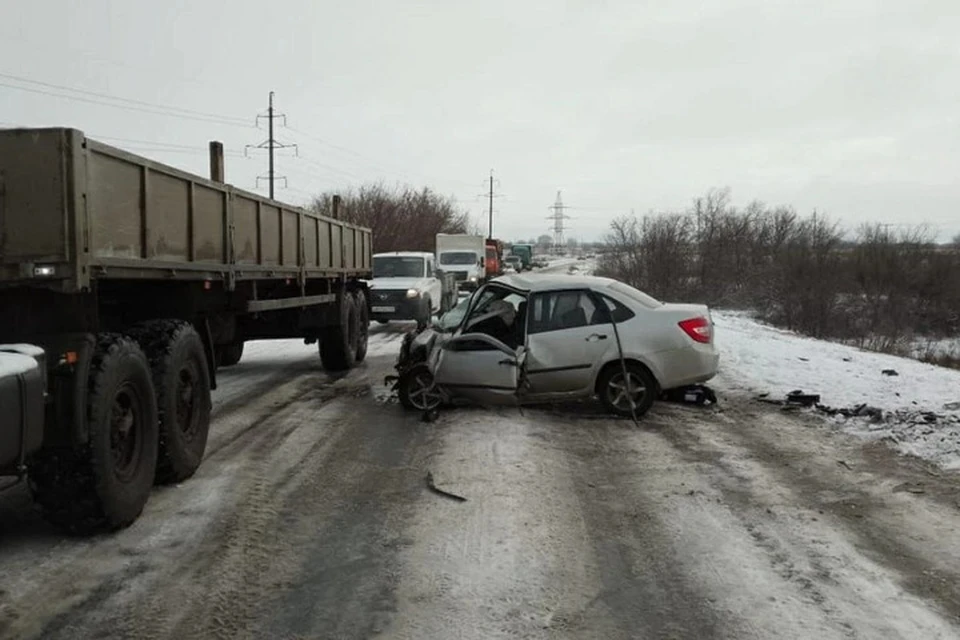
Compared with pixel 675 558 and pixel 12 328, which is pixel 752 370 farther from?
pixel 12 328

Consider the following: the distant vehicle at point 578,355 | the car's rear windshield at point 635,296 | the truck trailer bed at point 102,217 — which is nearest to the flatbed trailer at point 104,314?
the truck trailer bed at point 102,217

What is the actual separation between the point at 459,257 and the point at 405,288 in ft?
49.9

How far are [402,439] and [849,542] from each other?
13.8 feet

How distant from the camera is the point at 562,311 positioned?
915 cm

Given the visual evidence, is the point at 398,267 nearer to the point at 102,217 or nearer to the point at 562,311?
the point at 562,311

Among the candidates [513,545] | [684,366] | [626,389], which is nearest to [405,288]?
[626,389]

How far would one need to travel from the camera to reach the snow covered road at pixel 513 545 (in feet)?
12.6

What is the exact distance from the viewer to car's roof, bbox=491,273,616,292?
927 centimetres

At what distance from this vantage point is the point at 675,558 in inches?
184

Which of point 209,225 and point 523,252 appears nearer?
point 209,225

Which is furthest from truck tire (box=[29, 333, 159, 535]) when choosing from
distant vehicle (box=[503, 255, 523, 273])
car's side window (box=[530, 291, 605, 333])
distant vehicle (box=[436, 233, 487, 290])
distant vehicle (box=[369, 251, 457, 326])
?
distant vehicle (box=[503, 255, 523, 273])

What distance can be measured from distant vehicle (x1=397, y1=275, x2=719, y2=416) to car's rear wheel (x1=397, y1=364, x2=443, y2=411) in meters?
0.01

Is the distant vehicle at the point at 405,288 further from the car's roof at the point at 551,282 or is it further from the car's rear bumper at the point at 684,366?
the car's rear bumper at the point at 684,366

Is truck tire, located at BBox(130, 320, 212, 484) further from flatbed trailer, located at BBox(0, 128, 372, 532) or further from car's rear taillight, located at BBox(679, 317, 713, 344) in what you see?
car's rear taillight, located at BBox(679, 317, 713, 344)
